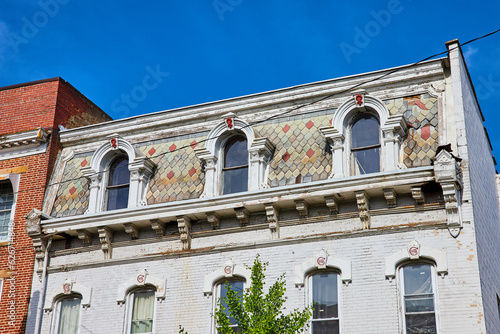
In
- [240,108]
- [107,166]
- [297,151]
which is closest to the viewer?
[297,151]

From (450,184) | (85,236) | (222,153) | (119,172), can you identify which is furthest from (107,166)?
(450,184)

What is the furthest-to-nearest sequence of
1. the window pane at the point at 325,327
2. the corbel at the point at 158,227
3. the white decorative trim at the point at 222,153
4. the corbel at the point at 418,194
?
1. the corbel at the point at 158,227
2. the white decorative trim at the point at 222,153
3. the window pane at the point at 325,327
4. the corbel at the point at 418,194

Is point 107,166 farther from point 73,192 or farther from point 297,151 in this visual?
point 297,151

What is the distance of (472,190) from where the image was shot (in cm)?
1581

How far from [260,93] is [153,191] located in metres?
3.91

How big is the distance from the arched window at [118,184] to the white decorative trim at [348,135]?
19.5 ft

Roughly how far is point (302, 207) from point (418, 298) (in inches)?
132

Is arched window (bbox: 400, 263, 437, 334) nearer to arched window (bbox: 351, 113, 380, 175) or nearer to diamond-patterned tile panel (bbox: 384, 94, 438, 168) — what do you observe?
diamond-patterned tile panel (bbox: 384, 94, 438, 168)

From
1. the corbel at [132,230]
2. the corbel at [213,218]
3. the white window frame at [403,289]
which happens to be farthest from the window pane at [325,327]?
the corbel at [132,230]

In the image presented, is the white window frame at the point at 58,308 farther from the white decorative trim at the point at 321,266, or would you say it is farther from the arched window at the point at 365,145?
the arched window at the point at 365,145

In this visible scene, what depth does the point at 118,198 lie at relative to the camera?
19812 mm

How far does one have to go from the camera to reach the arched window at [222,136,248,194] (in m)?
18.5

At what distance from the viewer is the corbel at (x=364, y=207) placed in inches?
635

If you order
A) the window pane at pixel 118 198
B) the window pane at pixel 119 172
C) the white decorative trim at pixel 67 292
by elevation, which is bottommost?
the white decorative trim at pixel 67 292
